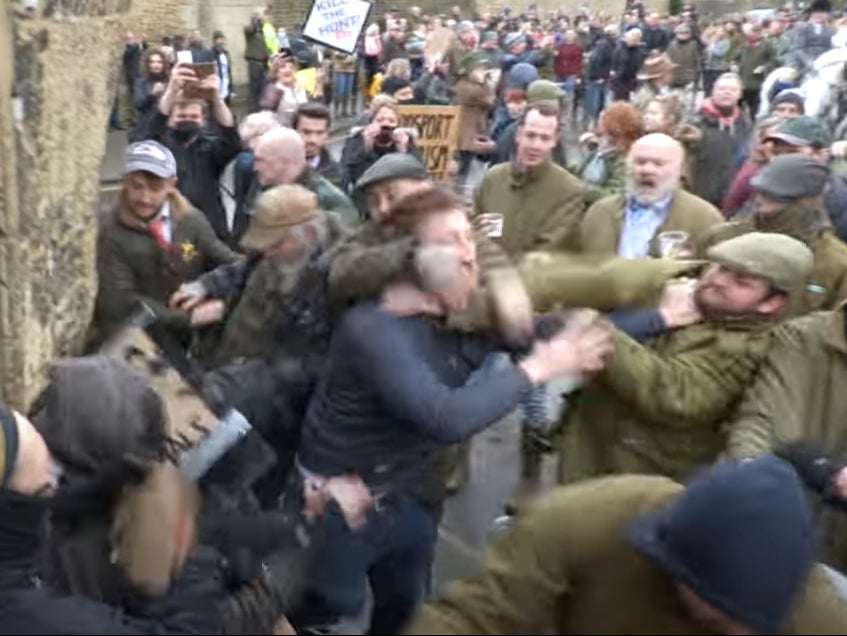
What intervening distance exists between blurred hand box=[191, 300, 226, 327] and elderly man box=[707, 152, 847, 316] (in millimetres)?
1738

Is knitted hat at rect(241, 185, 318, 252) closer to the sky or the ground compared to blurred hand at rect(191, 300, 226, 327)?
closer to the sky

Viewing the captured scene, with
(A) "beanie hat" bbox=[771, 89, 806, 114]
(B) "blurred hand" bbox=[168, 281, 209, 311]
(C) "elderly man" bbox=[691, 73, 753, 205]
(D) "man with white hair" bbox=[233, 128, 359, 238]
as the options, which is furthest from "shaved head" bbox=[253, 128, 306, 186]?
(A) "beanie hat" bbox=[771, 89, 806, 114]

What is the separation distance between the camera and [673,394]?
3266 millimetres

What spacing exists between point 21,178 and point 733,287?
208cm

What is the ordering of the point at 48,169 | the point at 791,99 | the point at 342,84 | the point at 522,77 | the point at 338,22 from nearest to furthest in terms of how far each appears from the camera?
the point at 48,169 < the point at 791,99 < the point at 338,22 < the point at 522,77 < the point at 342,84

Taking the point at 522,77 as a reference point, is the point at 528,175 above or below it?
above

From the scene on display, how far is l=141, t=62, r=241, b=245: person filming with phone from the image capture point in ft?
19.4

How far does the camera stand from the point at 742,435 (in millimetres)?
3146

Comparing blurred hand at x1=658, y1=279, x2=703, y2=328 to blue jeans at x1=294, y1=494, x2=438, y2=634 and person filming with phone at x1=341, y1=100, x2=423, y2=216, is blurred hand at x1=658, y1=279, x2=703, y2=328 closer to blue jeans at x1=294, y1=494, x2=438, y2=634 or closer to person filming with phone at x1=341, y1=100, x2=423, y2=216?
blue jeans at x1=294, y1=494, x2=438, y2=634

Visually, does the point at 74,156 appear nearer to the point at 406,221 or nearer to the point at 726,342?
the point at 406,221

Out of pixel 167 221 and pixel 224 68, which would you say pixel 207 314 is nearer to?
pixel 167 221

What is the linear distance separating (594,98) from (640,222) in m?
13.5

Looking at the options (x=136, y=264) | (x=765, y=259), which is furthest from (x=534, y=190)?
(x=765, y=259)

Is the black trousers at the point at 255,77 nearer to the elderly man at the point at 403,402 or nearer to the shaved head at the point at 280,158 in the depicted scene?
the shaved head at the point at 280,158
